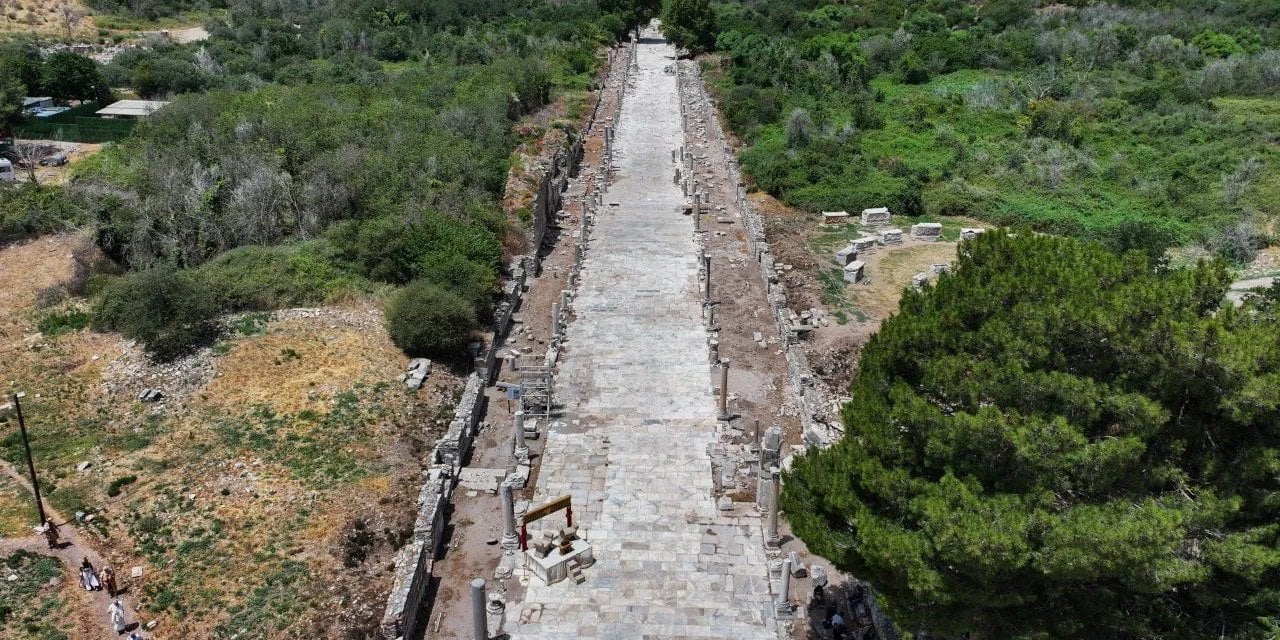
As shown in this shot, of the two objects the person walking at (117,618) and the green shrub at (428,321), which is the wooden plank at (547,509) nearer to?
the person walking at (117,618)

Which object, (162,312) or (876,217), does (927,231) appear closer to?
(876,217)

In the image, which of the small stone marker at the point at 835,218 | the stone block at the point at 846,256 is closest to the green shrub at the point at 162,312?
the stone block at the point at 846,256

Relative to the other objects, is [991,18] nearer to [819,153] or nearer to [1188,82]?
[1188,82]

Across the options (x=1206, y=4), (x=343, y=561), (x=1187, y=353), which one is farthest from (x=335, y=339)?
(x=1206, y=4)

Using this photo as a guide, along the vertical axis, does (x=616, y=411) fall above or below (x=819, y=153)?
below

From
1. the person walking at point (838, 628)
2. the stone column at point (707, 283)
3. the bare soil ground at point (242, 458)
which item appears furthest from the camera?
the stone column at point (707, 283)

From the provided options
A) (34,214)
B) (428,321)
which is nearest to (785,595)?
(428,321)
